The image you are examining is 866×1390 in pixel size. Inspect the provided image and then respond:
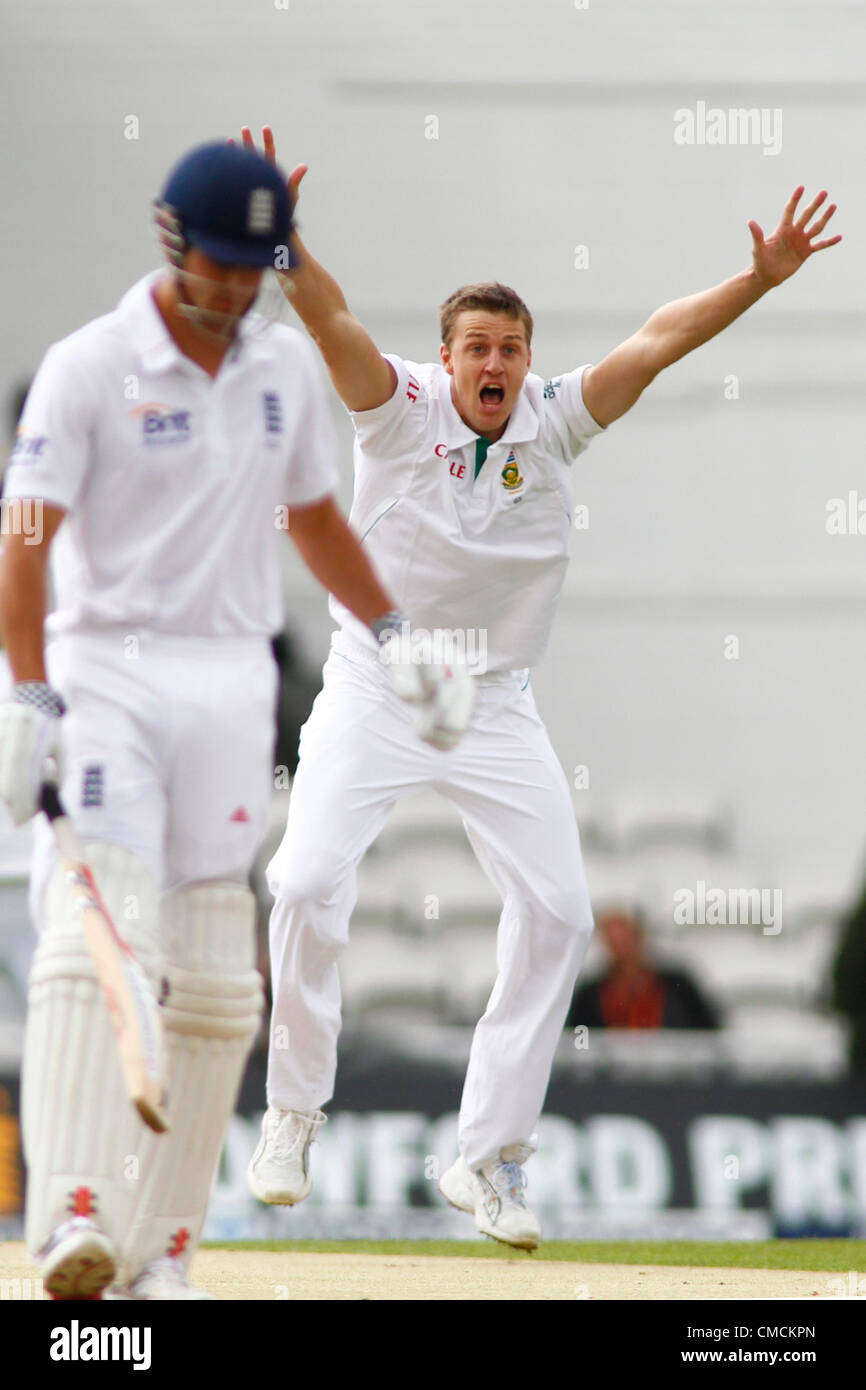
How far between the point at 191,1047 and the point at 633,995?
182 inches

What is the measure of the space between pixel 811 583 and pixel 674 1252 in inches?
175

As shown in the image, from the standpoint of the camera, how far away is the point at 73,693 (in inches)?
137

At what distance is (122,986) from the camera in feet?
10.6

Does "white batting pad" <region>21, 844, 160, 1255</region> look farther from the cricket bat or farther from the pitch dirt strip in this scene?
the pitch dirt strip

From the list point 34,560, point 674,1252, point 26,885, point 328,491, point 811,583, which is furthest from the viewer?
point 811,583

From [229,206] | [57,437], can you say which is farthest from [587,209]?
[57,437]

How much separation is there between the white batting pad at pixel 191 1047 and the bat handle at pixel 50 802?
1.12ft

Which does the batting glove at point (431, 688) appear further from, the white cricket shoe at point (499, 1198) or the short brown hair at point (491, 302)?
the white cricket shoe at point (499, 1198)

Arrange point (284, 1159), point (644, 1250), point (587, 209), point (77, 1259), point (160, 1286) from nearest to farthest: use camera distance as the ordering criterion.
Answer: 1. point (77, 1259)
2. point (160, 1286)
3. point (284, 1159)
4. point (644, 1250)
5. point (587, 209)

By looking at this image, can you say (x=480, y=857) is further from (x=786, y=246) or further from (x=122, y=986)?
(x=122, y=986)

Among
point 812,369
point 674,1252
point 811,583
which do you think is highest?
point 812,369

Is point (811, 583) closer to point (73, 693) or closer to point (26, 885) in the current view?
point (26, 885)

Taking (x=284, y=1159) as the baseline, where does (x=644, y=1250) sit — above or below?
below
